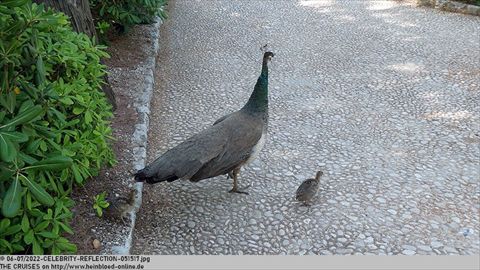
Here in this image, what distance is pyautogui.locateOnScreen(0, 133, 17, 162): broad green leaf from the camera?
2.36m

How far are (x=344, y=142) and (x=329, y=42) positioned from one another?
9.92 feet

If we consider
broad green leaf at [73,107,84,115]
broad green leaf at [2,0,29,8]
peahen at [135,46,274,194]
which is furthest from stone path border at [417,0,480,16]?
broad green leaf at [2,0,29,8]

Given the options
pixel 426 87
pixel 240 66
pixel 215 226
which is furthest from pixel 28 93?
pixel 426 87

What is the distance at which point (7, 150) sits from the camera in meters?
2.38

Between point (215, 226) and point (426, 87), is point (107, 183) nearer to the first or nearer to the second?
point (215, 226)

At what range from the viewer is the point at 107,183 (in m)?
4.07

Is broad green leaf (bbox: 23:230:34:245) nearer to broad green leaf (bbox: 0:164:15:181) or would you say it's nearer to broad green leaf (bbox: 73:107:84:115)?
broad green leaf (bbox: 0:164:15:181)

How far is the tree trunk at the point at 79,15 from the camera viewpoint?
4645 millimetres

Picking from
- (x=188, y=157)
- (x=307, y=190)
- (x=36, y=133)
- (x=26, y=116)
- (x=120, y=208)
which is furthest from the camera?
(x=307, y=190)

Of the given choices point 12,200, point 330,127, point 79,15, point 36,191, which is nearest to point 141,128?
point 79,15

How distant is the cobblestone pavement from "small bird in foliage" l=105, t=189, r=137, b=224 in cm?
20

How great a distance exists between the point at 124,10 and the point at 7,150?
443cm

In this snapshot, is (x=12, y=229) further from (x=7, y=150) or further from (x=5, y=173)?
(x=7, y=150)

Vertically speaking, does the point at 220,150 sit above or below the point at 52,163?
below
